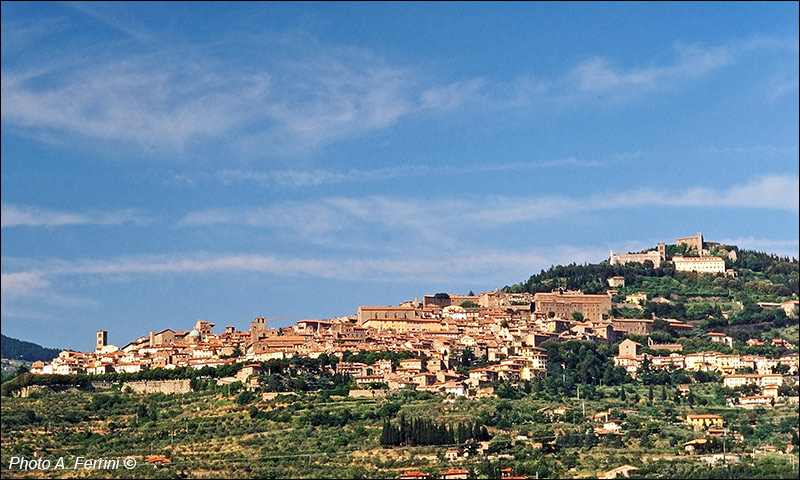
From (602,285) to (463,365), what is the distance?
711 inches

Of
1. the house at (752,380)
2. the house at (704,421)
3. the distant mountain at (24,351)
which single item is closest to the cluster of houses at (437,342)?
the house at (752,380)

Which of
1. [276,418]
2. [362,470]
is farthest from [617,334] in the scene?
[362,470]

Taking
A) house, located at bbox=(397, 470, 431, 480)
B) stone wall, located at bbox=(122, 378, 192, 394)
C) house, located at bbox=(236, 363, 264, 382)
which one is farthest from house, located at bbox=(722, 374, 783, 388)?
stone wall, located at bbox=(122, 378, 192, 394)

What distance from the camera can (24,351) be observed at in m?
112

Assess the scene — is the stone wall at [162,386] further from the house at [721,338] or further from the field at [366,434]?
the house at [721,338]

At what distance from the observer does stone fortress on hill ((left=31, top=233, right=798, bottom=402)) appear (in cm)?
5362

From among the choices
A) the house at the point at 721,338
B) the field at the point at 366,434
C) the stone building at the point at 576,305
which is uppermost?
the stone building at the point at 576,305

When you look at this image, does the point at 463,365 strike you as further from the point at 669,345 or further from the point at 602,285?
the point at 602,285

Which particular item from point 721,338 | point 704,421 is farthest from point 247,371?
point 721,338

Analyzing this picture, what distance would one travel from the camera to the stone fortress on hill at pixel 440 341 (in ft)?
176

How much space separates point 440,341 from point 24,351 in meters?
60.8

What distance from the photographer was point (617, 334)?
6188cm

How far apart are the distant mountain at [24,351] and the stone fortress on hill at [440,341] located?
42969 mm

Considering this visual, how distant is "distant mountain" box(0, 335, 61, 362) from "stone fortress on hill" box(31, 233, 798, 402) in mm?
42969
